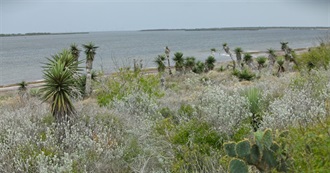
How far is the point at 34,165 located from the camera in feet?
18.8

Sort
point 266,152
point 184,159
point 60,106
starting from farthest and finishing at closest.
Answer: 1. point 60,106
2. point 184,159
3. point 266,152

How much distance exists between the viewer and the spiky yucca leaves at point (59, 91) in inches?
314

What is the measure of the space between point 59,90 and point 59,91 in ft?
0.08

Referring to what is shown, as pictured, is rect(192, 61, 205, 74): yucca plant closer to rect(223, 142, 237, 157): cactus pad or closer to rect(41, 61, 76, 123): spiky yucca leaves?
rect(41, 61, 76, 123): spiky yucca leaves

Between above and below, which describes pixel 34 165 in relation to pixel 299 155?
below

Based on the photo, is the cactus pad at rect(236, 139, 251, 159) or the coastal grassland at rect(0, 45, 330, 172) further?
the coastal grassland at rect(0, 45, 330, 172)

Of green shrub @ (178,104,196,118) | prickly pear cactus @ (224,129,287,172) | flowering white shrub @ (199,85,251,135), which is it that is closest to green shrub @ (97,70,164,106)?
green shrub @ (178,104,196,118)

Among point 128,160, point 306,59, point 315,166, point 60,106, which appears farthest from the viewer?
point 306,59

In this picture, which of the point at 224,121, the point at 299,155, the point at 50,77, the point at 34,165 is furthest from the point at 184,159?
the point at 50,77

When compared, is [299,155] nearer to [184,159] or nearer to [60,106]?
[184,159]

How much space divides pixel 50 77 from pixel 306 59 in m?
15.6

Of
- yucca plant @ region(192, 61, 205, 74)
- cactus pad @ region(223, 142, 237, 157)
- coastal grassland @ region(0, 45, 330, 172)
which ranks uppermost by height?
cactus pad @ region(223, 142, 237, 157)

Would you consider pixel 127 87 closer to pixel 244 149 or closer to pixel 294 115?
pixel 294 115

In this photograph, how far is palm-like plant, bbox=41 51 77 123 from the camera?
7992mm
